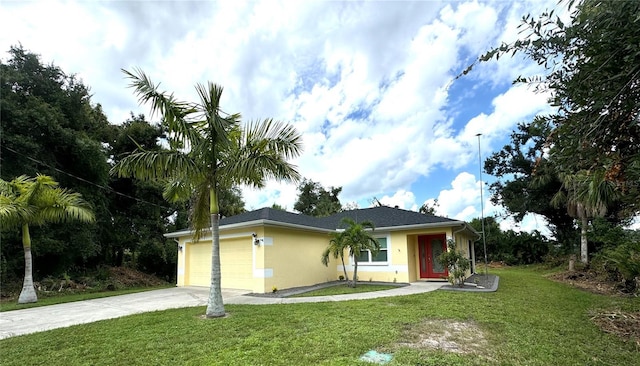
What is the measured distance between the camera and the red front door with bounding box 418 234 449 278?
552 inches

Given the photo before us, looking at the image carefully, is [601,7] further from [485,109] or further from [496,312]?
[485,109]

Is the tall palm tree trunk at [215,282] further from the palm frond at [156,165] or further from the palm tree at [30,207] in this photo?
the palm tree at [30,207]

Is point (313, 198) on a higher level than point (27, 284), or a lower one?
higher

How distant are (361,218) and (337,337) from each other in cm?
1142

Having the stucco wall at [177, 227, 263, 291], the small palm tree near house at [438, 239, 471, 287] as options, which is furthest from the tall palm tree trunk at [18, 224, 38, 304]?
the small palm tree near house at [438, 239, 471, 287]

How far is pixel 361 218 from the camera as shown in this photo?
1658 centimetres

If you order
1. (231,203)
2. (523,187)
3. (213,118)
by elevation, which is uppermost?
(523,187)

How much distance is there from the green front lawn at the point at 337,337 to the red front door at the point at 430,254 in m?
5.65

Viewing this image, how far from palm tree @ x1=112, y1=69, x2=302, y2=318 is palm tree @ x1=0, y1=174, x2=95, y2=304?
5.85m

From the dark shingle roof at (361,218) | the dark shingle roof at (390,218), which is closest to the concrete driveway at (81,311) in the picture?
the dark shingle roof at (361,218)

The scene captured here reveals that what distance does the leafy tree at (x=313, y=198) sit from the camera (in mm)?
35516

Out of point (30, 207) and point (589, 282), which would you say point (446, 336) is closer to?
point (589, 282)

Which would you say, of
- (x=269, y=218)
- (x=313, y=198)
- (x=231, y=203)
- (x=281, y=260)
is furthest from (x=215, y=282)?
(x=313, y=198)

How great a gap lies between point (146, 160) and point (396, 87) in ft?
29.2
